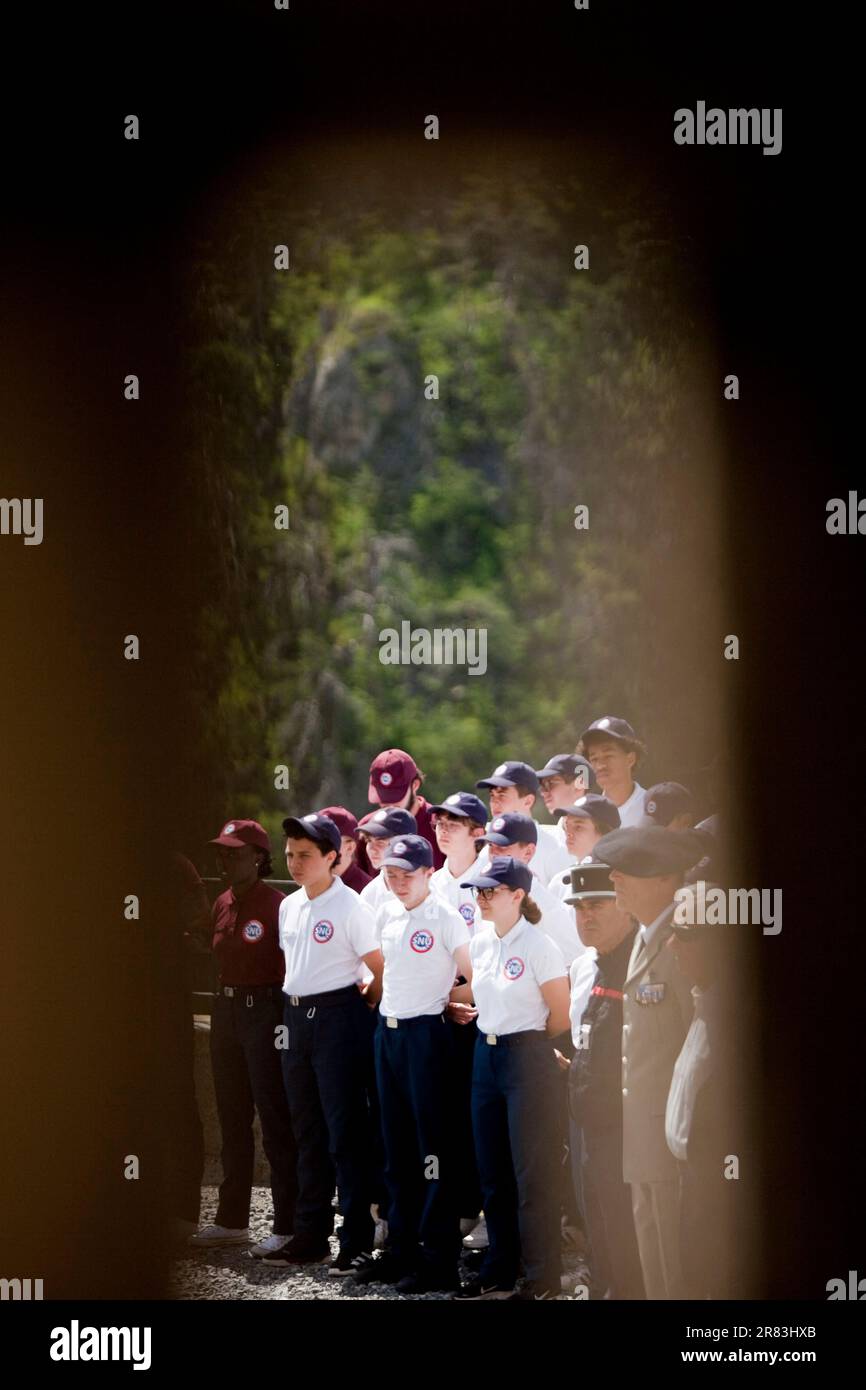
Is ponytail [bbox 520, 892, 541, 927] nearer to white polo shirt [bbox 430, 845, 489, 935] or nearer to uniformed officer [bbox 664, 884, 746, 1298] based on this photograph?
white polo shirt [bbox 430, 845, 489, 935]

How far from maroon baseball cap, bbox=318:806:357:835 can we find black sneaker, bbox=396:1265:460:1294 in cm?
109

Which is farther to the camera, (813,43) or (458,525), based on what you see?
(458,525)

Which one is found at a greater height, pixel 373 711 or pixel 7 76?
pixel 7 76

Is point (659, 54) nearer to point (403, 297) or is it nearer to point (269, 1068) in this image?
point (403, 297)

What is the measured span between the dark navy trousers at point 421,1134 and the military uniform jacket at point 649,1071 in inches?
22.8

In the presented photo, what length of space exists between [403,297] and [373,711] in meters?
1.05

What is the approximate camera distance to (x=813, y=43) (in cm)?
450

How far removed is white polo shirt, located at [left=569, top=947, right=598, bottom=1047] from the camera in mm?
4480

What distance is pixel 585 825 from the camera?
16.0ft

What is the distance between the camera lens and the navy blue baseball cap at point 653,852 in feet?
14.7

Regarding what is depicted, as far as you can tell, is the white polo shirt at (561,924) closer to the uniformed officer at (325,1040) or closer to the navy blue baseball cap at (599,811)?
the navy blue baseball cap at (599,811)

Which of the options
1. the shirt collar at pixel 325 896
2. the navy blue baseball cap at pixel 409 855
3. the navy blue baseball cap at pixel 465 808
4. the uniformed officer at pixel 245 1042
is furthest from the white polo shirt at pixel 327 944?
the navy blue baseball cap at pixel 465 808

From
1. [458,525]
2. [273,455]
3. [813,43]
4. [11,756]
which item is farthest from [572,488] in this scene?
[11,756]

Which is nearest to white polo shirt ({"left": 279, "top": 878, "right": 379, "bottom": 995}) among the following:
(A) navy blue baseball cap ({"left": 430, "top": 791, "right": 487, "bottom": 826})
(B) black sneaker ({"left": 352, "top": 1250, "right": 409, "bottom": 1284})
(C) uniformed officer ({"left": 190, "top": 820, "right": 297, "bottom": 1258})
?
(C) uniformed officer ({"left": 190, "top": 820, "right": 297, "bottom": 1258})
